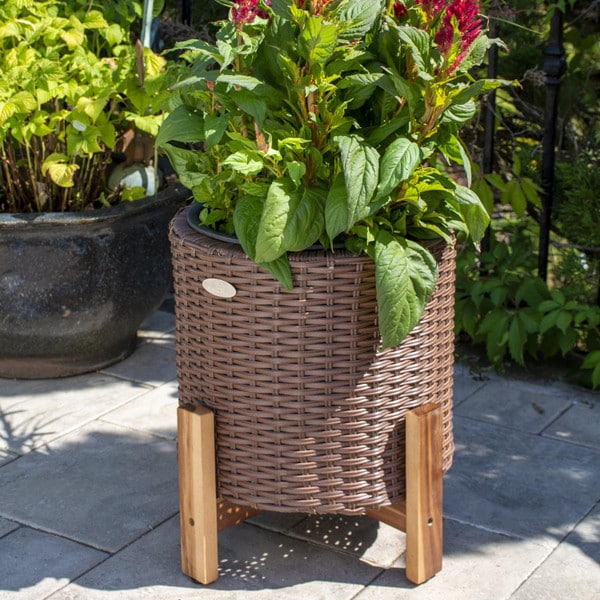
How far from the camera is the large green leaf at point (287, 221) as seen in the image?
6.76 ft

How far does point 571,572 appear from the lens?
2469mm

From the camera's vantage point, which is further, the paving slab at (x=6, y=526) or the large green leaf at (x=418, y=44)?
the paving slab at (x=6, y=526)

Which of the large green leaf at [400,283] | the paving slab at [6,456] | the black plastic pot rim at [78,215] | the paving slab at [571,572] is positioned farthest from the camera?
the black plastic pot rim at [78,215]

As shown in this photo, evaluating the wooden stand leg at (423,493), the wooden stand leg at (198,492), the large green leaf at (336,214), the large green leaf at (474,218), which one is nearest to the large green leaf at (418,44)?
the large green leaf at (336,214)

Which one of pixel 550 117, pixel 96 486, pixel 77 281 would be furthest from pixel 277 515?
pixel 550 117

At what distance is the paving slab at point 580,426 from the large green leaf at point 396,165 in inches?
54.0

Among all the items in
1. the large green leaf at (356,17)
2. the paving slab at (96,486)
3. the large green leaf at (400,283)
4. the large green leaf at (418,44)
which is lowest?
the paving slab at (96,486)

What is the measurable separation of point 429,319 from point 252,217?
46 centimetres

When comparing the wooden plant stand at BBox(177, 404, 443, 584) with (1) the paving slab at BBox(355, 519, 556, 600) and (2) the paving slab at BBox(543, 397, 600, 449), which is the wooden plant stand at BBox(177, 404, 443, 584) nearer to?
(1) the paving slab at BBox(355, 519, 556, 600)

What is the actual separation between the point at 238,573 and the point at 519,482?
87cm

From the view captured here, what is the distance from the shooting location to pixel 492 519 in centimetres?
270

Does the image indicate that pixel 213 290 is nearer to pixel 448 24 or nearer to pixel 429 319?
pixel 429 319

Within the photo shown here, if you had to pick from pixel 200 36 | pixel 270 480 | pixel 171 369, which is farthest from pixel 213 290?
pixel 200 36

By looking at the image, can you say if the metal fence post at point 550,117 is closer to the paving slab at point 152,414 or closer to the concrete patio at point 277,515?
the concrete patio at point 277,515
